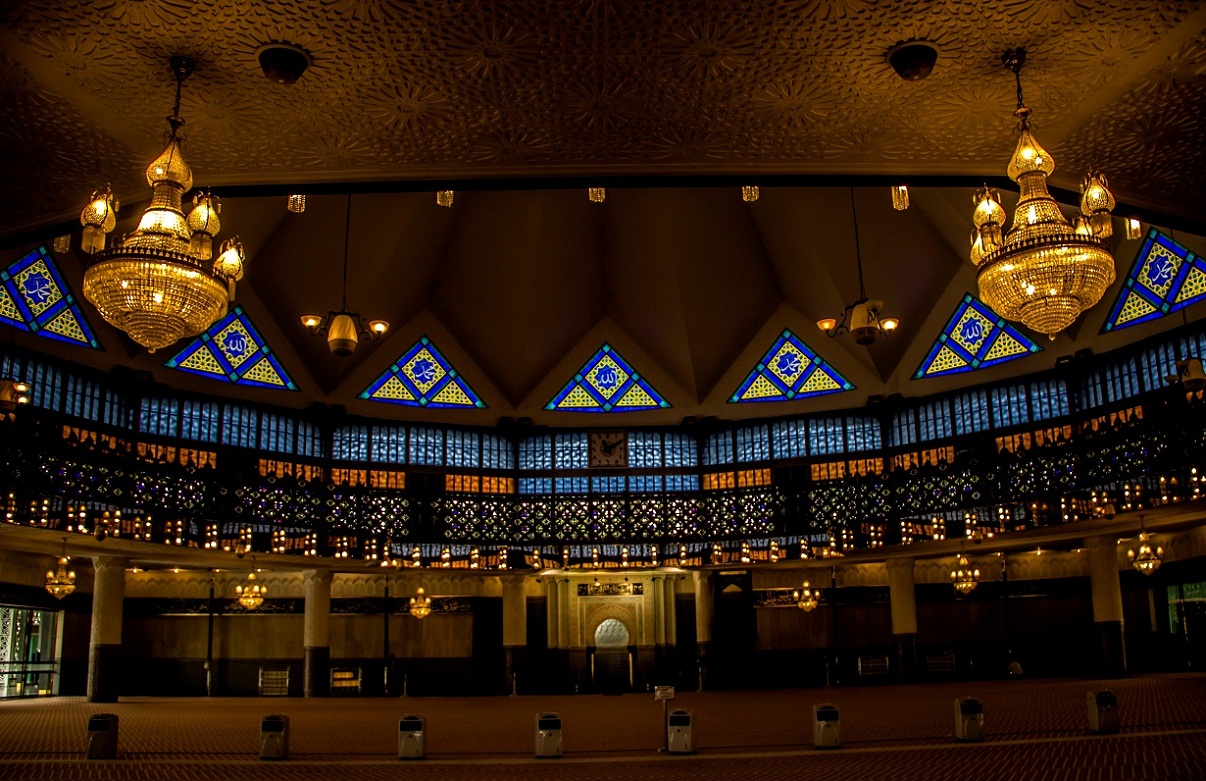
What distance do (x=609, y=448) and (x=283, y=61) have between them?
2872 cm

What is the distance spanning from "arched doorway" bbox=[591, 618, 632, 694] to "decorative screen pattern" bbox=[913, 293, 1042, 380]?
13.9 metres

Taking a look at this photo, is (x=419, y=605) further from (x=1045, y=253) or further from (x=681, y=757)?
(x=1045, y=253)

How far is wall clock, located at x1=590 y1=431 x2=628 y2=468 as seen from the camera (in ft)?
120

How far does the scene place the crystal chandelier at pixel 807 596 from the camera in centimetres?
3378

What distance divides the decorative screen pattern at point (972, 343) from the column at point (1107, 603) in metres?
6.15

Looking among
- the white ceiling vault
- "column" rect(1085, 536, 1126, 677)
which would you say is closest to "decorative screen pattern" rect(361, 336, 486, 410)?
"column" rect(1085, 536, 1126, 677)

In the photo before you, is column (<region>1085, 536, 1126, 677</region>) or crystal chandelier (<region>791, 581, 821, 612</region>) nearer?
column (<region>1085, 536, 1126, 677</region>)

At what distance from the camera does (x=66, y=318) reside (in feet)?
89.0

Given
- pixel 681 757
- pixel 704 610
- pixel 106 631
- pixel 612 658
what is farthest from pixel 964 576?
pixel 106 631

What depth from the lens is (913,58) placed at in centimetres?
851

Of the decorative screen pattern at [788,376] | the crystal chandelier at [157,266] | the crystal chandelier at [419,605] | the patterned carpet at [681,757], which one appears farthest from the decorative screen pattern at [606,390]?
the crystal chandelier at [157,266]

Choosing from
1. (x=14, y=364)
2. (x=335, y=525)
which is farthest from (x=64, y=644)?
(x=14, y=364)

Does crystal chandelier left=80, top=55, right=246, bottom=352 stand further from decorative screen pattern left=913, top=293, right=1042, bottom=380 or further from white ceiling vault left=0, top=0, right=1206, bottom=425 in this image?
decorative screen pattern left=913, top=293, right=1042, bottom=380

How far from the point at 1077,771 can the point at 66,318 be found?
26.3 metres
